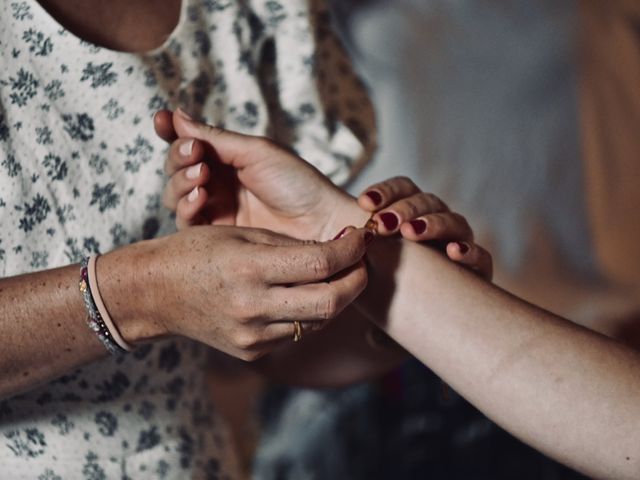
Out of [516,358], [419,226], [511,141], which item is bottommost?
[511,141]

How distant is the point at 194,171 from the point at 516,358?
38 centimetres

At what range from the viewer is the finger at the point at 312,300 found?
73cm

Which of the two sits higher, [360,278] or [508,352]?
[360,278]

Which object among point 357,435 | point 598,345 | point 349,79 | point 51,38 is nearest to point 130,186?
point 51,38

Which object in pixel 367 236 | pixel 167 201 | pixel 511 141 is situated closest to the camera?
pixel 367 236

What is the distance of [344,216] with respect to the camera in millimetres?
939

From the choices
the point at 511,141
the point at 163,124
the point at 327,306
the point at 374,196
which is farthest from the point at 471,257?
the point at 511,141

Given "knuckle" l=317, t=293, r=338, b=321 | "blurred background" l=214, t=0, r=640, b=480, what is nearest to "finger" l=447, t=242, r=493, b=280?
"knuckle" l=317, t=293, r=338, b=321

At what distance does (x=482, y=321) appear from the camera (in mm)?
904

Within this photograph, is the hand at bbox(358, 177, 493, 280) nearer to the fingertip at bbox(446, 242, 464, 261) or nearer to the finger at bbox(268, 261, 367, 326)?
the fingertip at bbox(446, 242, 464, 261)

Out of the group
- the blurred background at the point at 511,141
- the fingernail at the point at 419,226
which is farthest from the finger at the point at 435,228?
the blurred background at the point at 511,141

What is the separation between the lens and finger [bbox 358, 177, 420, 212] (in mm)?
886

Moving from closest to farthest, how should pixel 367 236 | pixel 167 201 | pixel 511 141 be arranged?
pixel 367 236
pixel 167 201
pixel 511 141

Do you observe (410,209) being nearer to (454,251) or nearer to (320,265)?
(454,251)
